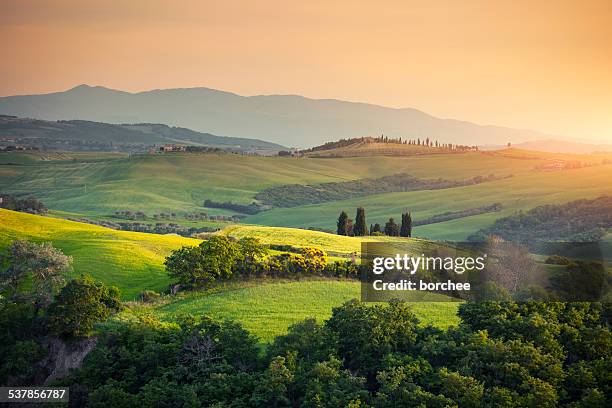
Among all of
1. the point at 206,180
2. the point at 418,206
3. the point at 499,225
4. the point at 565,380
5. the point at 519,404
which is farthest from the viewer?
the point at 206,180

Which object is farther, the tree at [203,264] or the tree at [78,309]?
the tree at [203,264]

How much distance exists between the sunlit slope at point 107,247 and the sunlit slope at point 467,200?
64.0 metres

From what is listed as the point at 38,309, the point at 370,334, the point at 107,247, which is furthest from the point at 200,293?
the point at 370,334

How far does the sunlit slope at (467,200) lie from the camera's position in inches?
5482

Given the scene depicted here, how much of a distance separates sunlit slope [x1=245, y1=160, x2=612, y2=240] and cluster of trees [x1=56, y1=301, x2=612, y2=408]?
8496 cm

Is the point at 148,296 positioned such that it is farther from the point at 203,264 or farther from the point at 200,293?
the point at 203,264

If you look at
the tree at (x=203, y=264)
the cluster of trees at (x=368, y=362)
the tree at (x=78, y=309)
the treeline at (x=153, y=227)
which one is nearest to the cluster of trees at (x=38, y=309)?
the tree at (x=78, y=309)

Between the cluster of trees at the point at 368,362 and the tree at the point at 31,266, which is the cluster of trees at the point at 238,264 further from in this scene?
the cluster of trees at the point at 368,362

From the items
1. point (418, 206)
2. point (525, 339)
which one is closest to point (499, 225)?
point (418, 206)

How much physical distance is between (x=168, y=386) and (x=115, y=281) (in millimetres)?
23119

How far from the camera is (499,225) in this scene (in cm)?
12231

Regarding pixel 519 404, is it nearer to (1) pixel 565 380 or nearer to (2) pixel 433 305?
(1) pixel 565 380

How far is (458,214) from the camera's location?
143750 mm

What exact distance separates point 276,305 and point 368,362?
1284 centimetres
